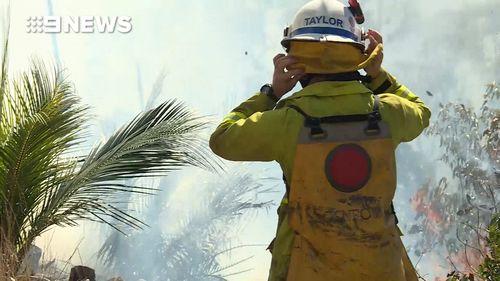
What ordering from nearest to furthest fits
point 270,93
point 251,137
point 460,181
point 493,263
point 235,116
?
point 251,137 → point 235,116 → point 270,93 → point 493,263 → point 460,181

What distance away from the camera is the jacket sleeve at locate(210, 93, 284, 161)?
229 cm

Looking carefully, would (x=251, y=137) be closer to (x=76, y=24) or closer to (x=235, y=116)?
(x=235, y=116)

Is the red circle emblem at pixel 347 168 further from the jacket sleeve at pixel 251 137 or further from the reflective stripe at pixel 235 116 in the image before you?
the reflective stripe at pixel 235 116

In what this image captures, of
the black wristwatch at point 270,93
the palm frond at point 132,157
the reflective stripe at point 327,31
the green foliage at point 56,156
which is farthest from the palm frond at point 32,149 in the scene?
the reflective stripe at point 327,31

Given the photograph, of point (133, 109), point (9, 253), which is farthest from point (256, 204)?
point (9, 253)

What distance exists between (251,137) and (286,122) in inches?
4.6

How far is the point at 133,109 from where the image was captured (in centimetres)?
734

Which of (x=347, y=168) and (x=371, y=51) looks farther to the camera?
(x=371, y=51)

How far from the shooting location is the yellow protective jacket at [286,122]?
230cm

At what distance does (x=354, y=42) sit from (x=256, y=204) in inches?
191

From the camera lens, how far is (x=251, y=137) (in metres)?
2.28

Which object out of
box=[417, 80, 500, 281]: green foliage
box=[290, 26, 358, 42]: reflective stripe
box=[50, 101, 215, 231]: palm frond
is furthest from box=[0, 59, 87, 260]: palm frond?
box=[417, 80, 500, 281]: green foliage

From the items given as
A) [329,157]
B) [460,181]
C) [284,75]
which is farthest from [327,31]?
[460,181]

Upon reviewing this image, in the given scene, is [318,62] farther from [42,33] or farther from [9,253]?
[42,33]
